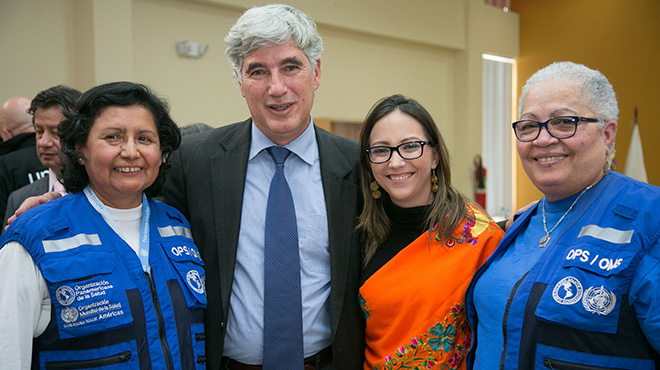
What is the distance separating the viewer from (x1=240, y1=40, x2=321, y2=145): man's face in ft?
5.88

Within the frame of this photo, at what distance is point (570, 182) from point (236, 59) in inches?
46.4

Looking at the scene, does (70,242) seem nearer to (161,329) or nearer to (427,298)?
(161,329)

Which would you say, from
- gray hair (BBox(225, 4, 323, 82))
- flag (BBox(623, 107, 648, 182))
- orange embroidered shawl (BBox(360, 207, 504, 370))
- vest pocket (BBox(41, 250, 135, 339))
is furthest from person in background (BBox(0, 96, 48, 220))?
flag (BBox(623, 107, 648, 182))

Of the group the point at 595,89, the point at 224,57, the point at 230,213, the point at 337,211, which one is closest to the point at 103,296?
the point at 230,213

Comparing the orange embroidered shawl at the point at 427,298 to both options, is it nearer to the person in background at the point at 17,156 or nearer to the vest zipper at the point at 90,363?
the vest zipper at the point at 90,363

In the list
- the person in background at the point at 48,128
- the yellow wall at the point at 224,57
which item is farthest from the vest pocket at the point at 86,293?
the yellow wall at the point at 224,57

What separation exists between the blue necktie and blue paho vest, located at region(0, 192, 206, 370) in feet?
0.75

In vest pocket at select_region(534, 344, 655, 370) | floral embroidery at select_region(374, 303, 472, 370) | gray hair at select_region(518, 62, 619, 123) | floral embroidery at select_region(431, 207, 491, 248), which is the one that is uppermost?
gray hair at select_region(518, 62, 619, 123)

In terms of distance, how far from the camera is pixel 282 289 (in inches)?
67.7

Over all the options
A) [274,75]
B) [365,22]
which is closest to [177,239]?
[274,75]

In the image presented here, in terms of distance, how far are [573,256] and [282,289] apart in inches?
35.2

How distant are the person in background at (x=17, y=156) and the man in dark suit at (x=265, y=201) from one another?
66.8 inches

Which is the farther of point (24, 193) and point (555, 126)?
point (24, 193)

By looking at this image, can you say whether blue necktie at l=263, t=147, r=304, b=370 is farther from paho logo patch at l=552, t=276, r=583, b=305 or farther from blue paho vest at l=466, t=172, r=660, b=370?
paho logo patch at l=552, t=276, r=583, b=305
